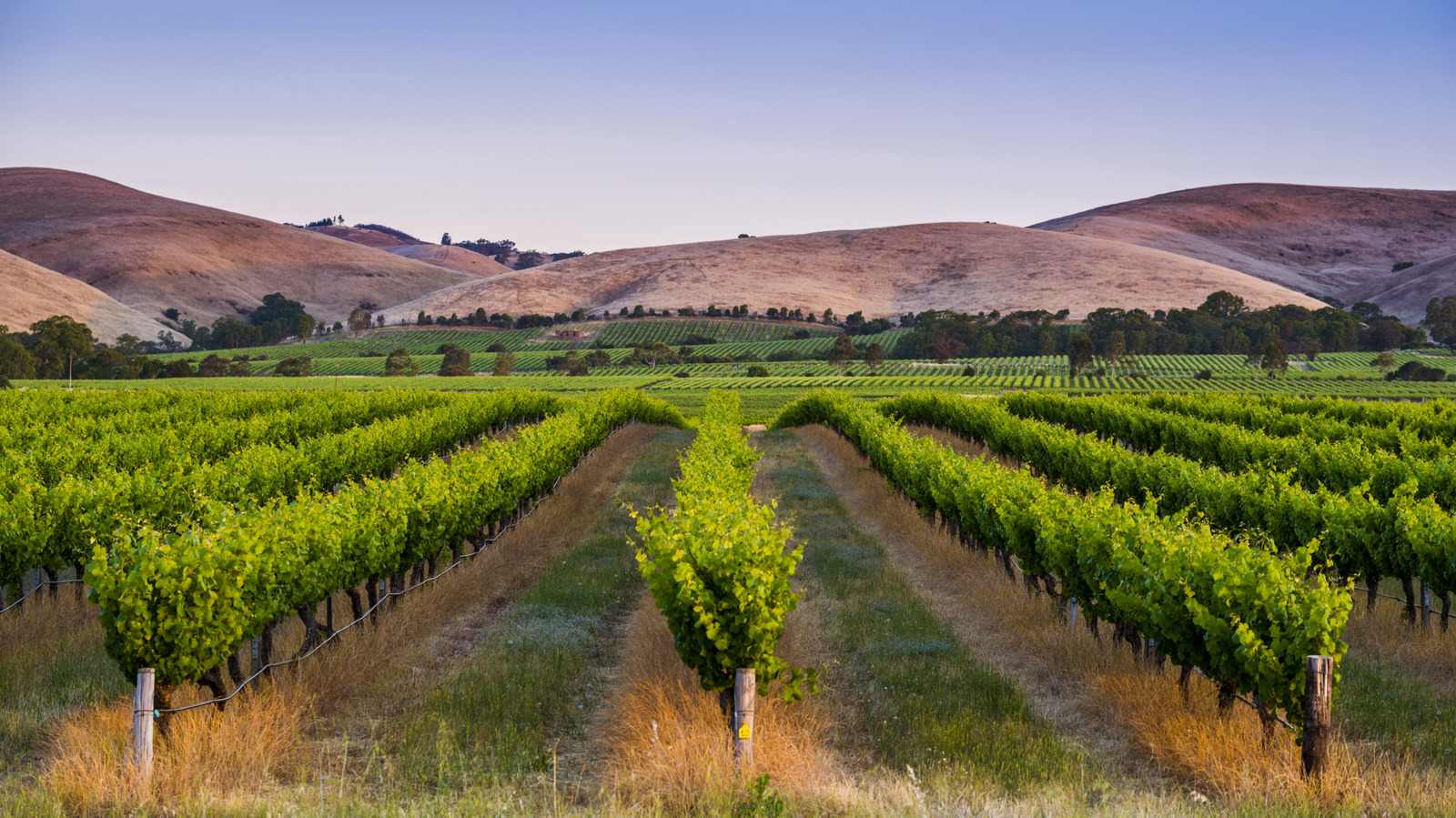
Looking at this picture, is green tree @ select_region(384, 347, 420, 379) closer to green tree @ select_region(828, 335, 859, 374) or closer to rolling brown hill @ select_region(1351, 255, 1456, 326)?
green tree @ select_region(828, 335, 859, 374)

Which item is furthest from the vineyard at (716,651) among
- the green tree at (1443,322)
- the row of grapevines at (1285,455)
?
the green tree at (1443,322)

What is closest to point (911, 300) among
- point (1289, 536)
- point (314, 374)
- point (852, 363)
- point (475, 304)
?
point (852, 363)

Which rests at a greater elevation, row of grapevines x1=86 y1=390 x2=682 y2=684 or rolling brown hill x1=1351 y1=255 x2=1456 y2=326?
rolling brown hill x1=1351 y1=255 x2=1456 y2=326

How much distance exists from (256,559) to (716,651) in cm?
432

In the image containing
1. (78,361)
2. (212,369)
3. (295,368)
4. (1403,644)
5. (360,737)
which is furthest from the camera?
(212,369)

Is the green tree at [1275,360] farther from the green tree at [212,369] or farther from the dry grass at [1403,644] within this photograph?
the green tree at [212,369]

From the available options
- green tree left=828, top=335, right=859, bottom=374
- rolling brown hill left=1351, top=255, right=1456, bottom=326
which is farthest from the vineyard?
rolling brown hill left=1351, top=255, right=1456, bottom=326

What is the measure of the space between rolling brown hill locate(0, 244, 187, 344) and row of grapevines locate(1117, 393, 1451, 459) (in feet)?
593

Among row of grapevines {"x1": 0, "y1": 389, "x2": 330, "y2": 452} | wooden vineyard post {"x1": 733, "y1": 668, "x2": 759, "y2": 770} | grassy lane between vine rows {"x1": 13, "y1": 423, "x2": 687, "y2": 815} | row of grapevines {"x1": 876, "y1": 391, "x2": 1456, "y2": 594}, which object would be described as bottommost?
grassy lane between vine rows {"x1": 13, "y1": 423, "x2": 687, "y2": 815}

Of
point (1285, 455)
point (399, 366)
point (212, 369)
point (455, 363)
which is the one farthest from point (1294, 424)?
point (212, 369)

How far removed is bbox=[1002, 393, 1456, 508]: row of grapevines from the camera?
16.7 metres

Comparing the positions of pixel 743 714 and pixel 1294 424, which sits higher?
pixel 1294 424

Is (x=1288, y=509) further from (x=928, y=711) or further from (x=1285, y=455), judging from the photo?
(x=1285, y=455)

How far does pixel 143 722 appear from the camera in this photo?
291 inches
